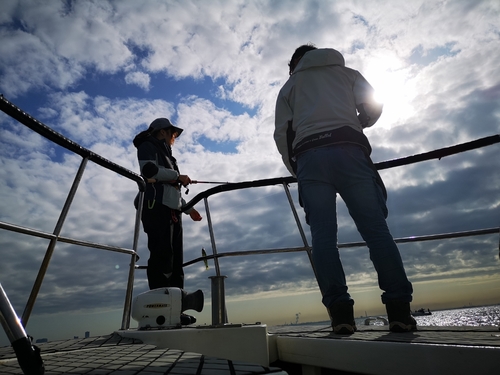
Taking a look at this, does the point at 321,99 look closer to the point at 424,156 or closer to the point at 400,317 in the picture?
the point at 424,156

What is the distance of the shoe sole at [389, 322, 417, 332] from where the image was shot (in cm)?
130

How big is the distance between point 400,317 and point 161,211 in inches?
84.3

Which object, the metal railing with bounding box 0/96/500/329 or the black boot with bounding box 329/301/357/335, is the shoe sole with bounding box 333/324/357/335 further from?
the metal railing with bounding box 0/96/500/329

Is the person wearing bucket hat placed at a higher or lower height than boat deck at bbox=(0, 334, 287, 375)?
higher

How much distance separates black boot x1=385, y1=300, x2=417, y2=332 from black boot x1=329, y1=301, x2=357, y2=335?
0.51ft

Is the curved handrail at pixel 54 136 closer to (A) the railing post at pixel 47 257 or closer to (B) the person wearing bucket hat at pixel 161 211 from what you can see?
(A) the railing post at pixel 47 257

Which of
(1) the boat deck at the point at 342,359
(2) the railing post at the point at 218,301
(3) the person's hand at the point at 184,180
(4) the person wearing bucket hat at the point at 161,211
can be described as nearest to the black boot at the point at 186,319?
(4) the person wearing bucket hat at the point at 161,211

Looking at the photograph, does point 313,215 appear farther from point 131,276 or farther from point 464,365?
point 131,276

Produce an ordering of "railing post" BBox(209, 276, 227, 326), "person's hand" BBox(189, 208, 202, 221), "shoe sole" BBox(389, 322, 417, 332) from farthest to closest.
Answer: "person's hand" BBox(189, 208, 202, 221) → "railing post" BBox(209, 276, 227, 326) → "shoe sole" BBox(389, 322, 417, 332)

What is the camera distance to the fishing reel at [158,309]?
200cm

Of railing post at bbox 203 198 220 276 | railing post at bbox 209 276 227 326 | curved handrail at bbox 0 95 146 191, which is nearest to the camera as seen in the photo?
curved handrail at bbox 0 95 146 191

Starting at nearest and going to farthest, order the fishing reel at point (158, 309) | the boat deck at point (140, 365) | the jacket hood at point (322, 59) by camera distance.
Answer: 1. the boat deck at point (140, 365)
2. the jacket hood at point (322, 59)
3. the fishing reel at point (158, 309)

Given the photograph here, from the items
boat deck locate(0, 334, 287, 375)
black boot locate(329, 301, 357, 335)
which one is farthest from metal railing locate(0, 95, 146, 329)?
black boot locate(329, 301, 357, 335)

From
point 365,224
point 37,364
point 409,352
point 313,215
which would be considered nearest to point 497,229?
point 365,224
